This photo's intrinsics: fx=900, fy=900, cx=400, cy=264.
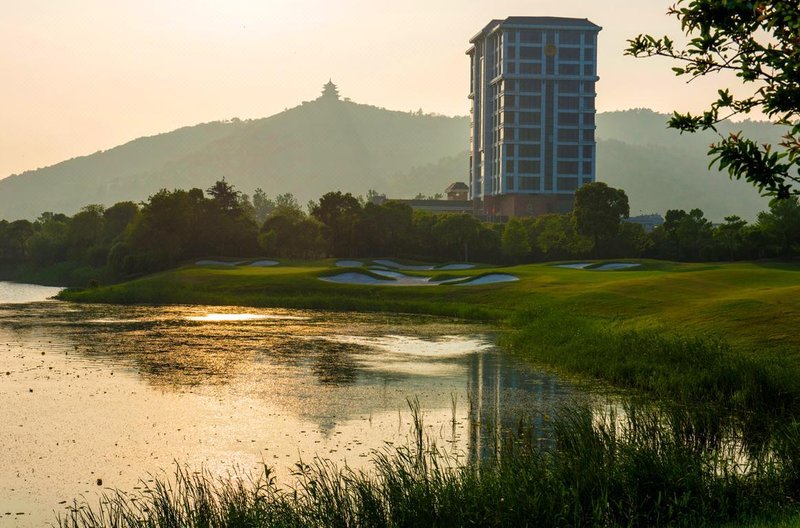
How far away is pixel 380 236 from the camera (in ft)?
396

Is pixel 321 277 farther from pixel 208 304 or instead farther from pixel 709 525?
pixel 709 525

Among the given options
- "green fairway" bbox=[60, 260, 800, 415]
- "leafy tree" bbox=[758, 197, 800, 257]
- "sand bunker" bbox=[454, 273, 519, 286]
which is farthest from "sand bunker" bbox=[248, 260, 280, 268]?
"leafy tree" bbox=[758, 197, 800, 257]

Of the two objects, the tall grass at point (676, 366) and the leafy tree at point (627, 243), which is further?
the leafy tree at point (627, 243)

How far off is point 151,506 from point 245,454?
3.95 m

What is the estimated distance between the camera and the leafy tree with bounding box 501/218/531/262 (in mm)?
121812

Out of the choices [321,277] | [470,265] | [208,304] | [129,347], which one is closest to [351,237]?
[470,265]

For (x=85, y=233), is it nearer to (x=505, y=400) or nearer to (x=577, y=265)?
(x=577, y=265)

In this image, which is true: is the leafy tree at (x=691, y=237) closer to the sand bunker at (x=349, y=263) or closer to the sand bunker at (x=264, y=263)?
the sand bunker at (x=349, y=263)

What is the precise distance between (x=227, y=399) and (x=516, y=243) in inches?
3839

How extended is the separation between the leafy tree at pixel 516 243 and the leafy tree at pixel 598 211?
764 cm

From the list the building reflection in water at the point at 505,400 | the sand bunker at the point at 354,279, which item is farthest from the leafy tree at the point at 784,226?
the building reflection in water at the point at 505,400

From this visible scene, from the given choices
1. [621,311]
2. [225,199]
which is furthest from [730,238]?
[225,199]

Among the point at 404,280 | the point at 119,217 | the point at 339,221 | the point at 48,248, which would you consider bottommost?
the point at 404,280

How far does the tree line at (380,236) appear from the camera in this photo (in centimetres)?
11081
